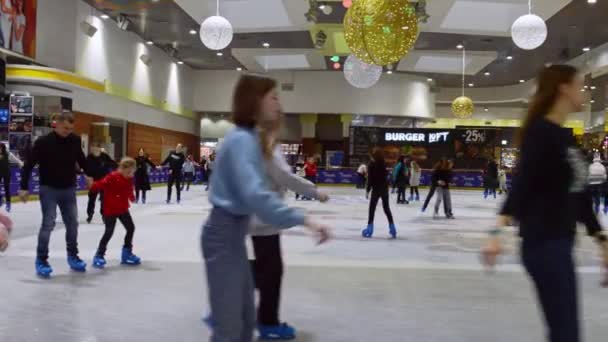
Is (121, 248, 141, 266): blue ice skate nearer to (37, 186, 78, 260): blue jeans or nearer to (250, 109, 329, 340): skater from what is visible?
(37, 186, 78, 260): blue jeans

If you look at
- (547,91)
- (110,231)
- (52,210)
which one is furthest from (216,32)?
(547,91)

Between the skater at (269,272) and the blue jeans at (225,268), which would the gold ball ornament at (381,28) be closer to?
the skater at (269,272)

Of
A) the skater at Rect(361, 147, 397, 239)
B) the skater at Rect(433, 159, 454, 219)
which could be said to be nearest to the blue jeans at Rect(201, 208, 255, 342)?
the skater at Rect(361, 147, 397, 239)

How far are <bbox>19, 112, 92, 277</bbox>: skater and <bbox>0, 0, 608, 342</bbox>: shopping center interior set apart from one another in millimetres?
364

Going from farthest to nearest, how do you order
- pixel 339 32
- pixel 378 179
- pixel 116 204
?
pixel 339 32 → pixel 378 179 → pixel 116 204

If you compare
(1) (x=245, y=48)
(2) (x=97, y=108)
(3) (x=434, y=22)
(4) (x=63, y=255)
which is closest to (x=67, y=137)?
(4) (x=63, y=255)

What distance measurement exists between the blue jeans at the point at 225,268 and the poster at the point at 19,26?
1423 centimetres

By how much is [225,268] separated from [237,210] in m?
0.20

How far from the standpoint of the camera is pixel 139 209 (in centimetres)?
1198

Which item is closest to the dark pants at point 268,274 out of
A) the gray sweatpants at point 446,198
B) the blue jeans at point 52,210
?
the blue jeans at point 52,210

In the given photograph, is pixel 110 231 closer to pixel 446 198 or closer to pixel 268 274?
pixel 268 274

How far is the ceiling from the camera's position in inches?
620

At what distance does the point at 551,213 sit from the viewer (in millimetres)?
1883

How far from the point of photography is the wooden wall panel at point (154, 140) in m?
21.6
